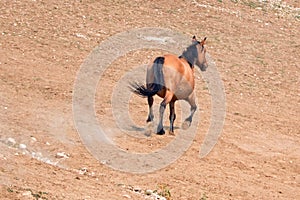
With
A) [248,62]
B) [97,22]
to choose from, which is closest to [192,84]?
[248,62]

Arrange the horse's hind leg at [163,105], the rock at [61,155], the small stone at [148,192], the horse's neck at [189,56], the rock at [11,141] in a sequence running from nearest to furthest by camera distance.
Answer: the small stone at [148,192] < the rock at [61,155] < the rock at [11,141] < the horse's hind leg at [163,105] < the horse's neck at [189,56]

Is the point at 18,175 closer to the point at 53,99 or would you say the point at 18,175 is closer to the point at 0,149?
the point at 0,149

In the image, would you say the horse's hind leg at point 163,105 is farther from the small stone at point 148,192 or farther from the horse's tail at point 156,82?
the small stone at point 148,192

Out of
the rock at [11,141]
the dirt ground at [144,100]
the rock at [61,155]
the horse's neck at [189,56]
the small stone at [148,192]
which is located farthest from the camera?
the horse's neck at [189,56]

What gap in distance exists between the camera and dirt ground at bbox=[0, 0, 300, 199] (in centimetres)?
1023

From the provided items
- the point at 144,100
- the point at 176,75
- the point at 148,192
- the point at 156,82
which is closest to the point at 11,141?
the point at 148,192

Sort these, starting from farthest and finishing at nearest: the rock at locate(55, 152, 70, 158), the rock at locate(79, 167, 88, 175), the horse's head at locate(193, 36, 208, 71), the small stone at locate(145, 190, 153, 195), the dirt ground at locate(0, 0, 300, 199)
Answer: the horse's head at locate(193, 36, 208, 71) → the rock at locate(55, 152, 70, 158) → the rock at locate(79, 167, 88, 175) → the dirt ground at locate(0, 0, 300, 199) → the small stone at locate(145, 190, 153, 195)

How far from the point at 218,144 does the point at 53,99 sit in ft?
12.7

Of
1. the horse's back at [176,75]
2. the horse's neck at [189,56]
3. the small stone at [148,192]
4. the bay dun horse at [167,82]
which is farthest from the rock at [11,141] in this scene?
the horse's neck at [189,56]

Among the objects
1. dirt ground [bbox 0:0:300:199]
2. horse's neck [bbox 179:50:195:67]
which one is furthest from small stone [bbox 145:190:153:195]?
horse's neck [bbox 179:50:195:67]

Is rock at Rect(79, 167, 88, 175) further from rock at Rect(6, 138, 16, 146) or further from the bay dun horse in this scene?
the bay dun horse

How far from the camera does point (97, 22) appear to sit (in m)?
21.0

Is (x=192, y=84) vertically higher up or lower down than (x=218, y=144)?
higher up

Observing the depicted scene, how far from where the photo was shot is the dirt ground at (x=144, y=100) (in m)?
10.2
